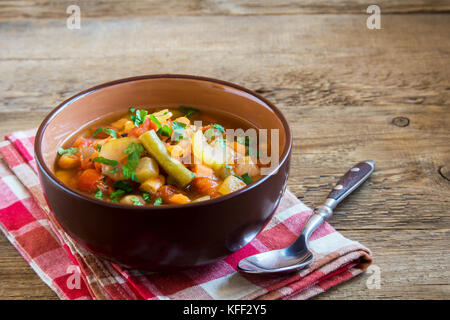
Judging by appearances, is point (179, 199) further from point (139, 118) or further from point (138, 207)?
point (139, 118)

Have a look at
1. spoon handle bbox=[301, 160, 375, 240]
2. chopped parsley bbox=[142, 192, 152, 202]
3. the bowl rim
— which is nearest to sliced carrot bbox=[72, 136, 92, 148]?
Result: the bowl rim

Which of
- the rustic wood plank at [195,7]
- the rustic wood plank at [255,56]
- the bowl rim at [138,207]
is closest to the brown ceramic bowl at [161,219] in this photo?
the bowl rim at [138,207]

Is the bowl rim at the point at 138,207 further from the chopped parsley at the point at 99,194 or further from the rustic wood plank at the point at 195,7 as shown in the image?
the rustic wood plank at the point at 195,7

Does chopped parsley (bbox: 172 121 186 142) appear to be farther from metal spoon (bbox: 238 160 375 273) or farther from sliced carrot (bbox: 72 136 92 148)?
metal spoon (bbox: 238 160 375 273)

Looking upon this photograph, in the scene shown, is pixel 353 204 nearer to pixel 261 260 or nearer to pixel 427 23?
pixel 261 260

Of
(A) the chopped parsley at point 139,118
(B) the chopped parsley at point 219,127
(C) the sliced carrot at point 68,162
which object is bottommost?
(C) the sliced carrot at point 68,162

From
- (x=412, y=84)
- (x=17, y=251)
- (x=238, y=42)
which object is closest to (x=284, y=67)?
(x=238, y=42)
